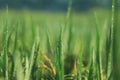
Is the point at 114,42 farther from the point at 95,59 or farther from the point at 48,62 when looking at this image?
the point at 48,62

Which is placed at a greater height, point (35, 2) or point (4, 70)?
point (35, 2)

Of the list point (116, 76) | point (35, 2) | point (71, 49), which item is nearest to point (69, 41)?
point (71, 49)

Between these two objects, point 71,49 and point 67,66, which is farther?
point 71,49

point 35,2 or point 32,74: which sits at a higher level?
point 35,2

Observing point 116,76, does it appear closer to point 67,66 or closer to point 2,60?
point 2,60

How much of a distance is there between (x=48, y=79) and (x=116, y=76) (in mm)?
285

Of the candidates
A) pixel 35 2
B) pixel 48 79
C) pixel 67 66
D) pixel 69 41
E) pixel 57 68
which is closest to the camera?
pixel 57 68

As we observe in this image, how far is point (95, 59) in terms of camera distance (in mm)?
597

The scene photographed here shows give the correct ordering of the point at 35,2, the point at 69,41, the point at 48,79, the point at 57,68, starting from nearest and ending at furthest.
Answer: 1. the point at 57,68
2. the point at 48,79
3. the point at 69,41
4. the point at 35,2

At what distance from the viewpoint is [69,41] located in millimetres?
970

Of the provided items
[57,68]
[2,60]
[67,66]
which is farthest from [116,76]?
[67,66]

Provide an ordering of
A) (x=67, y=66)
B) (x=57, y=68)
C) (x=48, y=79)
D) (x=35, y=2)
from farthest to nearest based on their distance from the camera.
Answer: (x=35, y=2), (x=67, y=66), (x=48, y=79), (x=57, y=68)

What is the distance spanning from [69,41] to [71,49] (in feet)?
0.08

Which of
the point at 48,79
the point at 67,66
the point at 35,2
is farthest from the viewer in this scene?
the point at 35,2
